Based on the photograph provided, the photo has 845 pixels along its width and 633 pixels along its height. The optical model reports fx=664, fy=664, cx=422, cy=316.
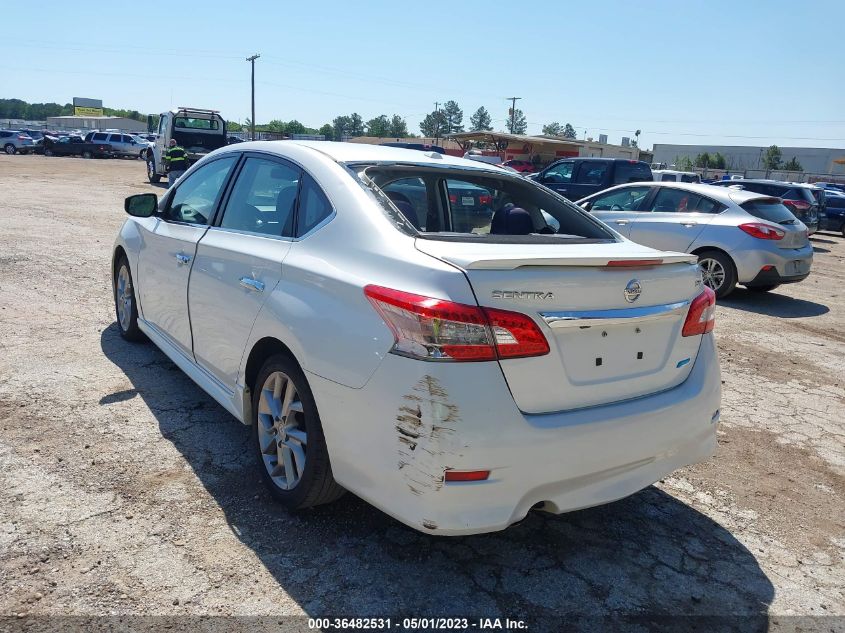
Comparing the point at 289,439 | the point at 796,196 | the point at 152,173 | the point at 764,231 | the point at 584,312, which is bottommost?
the point at 289,439

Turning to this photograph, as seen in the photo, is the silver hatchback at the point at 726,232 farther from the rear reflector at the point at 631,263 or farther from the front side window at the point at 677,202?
the rear reflector at the point at 631,263

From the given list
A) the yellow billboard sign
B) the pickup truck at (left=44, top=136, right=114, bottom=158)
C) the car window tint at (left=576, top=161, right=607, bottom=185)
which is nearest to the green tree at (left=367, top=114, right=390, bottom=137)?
the yellow billboard sign

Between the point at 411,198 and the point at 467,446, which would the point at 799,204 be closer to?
the point at 411,198

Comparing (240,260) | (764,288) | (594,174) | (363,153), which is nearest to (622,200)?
(764,288)

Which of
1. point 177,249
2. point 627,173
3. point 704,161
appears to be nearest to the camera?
point 177,249

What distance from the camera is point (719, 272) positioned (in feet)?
29.8

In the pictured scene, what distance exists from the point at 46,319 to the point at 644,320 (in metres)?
5.46

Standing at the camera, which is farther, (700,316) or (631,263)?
(700,316)

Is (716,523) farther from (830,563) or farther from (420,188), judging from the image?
(420,188)

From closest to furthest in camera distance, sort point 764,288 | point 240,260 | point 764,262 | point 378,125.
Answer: point 240,260, point 764,262, point 764,288, point 378,125

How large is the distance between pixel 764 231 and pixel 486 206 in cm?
639

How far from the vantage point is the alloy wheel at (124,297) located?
5.30m

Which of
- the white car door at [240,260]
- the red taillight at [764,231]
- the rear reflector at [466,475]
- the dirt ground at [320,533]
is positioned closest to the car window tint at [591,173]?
the red taillight at [764,231]

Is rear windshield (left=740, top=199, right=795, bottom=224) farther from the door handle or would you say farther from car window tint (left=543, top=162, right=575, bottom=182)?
the door handle
